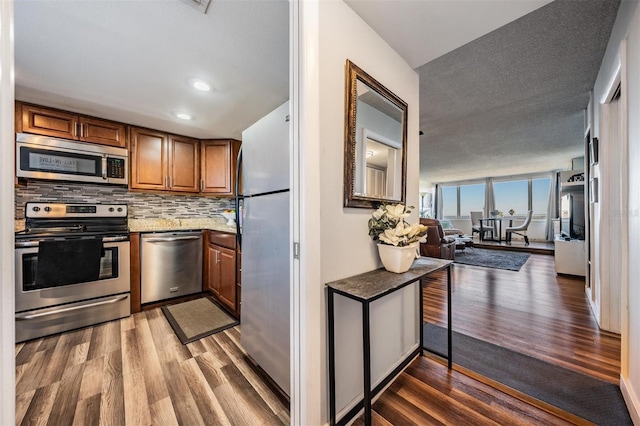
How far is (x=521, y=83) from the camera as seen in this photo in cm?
242

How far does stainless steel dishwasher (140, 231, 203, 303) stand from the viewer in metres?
2.65

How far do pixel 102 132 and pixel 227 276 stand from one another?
212cm

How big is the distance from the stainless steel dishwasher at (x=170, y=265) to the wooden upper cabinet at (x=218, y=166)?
2.26 ft

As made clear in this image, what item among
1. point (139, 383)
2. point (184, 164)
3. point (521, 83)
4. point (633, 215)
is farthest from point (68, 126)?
point (521, 83)

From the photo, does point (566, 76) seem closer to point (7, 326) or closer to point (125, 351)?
point (7, 326)

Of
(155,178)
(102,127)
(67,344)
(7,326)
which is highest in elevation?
(102,127)

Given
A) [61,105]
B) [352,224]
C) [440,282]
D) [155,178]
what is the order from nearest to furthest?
[352,224] → [61,105] → [155,178] → [440,282]

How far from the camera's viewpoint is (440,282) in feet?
11.6

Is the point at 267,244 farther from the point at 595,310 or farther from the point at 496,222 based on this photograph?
the point at 496,222

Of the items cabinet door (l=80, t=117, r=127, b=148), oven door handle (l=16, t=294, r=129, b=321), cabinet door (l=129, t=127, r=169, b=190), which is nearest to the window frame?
cabinet door (l=129, t=127, r=169, b=190)

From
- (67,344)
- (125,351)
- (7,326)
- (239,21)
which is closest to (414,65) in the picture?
(239,21)

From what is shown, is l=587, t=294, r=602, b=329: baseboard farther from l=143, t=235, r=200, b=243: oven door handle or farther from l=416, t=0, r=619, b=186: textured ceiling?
l=143, t=235, r=200, b=243: oven door handle

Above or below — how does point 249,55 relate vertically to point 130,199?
above

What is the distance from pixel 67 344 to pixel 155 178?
5.96 feet
